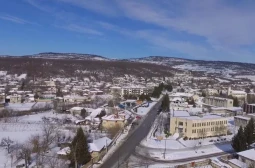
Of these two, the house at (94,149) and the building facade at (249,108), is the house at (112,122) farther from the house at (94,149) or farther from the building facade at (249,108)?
the building facade at (249,108)

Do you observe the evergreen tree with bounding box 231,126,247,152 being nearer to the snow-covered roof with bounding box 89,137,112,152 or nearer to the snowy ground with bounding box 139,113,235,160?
the snowy ground with bounding box 139,113,235,160

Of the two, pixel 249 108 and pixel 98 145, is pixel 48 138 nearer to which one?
pixel 98 145

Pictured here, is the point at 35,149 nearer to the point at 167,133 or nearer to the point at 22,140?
the point at 22,140

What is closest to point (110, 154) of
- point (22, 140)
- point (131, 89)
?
point (22, 140)

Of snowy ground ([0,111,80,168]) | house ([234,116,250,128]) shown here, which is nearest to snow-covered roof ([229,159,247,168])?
snowy ground ([0,111,80,168])

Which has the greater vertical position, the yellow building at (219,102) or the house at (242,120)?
the yellow building at (219,102)

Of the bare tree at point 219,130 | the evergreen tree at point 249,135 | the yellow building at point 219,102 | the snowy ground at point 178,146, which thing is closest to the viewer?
the snowy ground at point 178,146

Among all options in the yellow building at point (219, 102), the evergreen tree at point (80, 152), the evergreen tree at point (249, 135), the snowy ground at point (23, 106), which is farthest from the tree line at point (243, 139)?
the snowy ground at point (23, 106)

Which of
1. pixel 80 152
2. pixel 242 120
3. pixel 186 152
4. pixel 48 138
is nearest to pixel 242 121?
pixel 242 120
